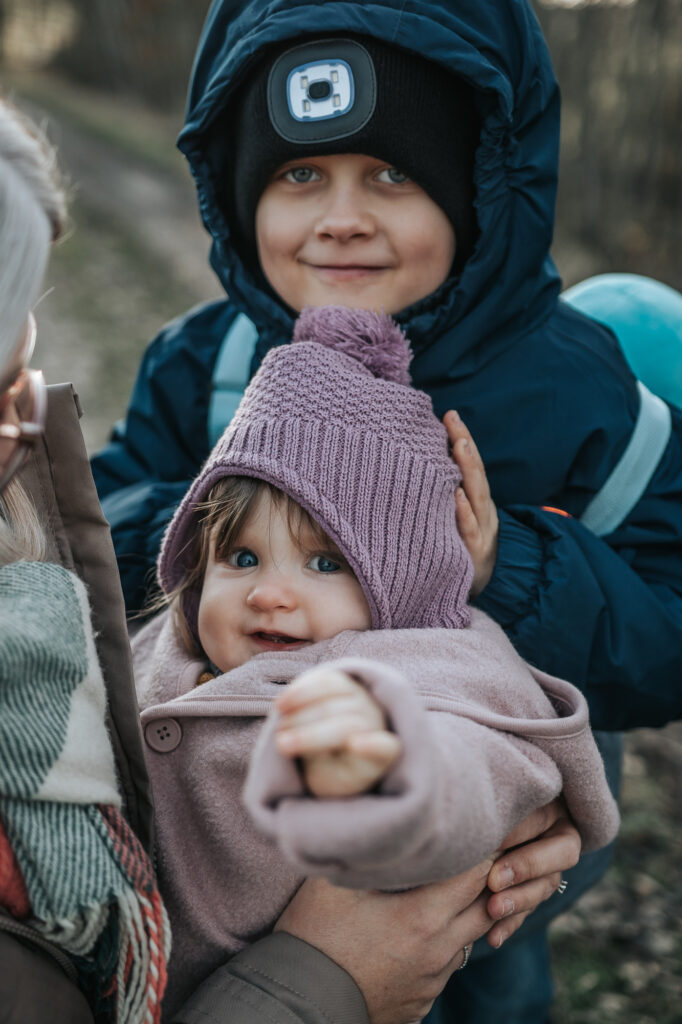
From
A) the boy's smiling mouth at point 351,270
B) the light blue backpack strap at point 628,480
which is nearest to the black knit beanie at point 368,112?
the boy's smiling mouth at point 351,270

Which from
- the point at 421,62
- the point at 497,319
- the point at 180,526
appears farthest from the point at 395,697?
the point at 421,62

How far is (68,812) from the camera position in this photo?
49.1 inches

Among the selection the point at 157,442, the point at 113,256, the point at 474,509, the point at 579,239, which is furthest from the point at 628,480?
the point at 113,256

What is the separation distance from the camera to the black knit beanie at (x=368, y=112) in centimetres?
200

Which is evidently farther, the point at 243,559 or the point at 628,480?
the point at 628,480

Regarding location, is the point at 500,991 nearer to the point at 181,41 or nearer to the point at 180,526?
the point at 180,526

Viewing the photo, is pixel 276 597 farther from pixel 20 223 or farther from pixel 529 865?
pixel 20 223

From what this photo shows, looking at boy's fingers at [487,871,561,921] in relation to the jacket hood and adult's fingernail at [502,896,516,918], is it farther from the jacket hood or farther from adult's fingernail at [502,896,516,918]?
the jacket hood

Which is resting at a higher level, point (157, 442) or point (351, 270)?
point (351, 270)

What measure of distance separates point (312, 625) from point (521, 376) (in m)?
0.83

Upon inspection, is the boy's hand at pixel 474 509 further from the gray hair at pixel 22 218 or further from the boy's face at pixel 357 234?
the gray hair at pixel 22 218

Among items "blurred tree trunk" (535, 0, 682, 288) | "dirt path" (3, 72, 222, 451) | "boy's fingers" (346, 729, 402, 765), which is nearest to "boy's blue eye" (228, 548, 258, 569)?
"boy's fingers" (346, 729, 402, 765)

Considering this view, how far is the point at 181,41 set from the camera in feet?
55.2

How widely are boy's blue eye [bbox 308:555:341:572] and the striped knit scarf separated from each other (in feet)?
1.66
